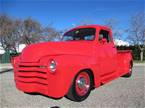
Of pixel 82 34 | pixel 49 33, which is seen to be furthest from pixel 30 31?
pixel 82 34

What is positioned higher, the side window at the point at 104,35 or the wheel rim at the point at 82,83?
the side window at the point at 104,35

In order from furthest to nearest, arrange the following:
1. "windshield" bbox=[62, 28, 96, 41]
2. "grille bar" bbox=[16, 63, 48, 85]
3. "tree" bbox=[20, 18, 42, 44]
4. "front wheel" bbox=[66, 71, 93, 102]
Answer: "tree" bbox=[20, 18, 42, 44]
"windshield" bbox=[62, 28, 96, 41]
"front wheel" bbox=[66, 71, 93, 102]
"grille bar" bbox=[16, 63, 48, 85]

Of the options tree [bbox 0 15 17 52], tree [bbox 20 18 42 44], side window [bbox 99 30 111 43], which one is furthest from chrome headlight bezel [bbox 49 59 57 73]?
tree [bbox 0 15 17 52]

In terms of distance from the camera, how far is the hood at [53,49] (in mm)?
5954

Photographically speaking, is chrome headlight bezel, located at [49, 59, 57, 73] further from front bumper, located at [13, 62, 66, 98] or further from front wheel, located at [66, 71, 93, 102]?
front wheel, located at [66, 71, 93, 102]

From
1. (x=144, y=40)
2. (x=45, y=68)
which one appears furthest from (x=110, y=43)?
(x=144, y=40)

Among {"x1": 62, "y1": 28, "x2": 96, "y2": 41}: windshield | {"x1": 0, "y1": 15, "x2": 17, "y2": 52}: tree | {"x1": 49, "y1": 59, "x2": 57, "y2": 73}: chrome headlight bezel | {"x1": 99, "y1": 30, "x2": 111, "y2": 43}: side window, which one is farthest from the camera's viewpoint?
{"x1": 0, "y1": 15, "x2": 17, "y2": 52}: tree

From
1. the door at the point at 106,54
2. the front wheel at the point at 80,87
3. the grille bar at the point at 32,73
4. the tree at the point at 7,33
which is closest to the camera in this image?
the grille bar at the point at 32,73

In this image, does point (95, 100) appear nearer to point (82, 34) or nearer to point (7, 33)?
point (82, 34)

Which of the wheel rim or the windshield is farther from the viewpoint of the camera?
the windshield

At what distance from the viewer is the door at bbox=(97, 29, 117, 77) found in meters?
7.05

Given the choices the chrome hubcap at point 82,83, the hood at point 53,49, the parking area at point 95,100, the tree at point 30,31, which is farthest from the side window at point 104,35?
the tree at point 30,31

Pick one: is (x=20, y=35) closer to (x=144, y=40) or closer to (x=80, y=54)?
(x=144, y=40)

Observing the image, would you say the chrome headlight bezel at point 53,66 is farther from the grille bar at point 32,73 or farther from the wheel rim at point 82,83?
the wheel rim at point 82,83
